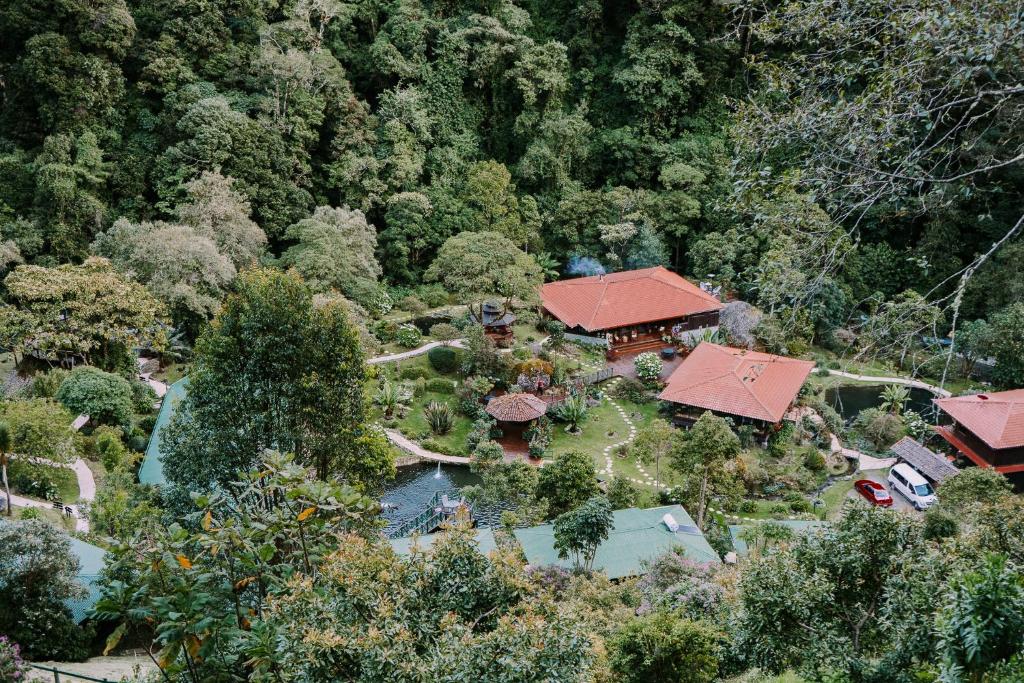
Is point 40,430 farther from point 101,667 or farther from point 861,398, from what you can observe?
point 861,398

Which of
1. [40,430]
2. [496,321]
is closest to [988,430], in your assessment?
[496,321]

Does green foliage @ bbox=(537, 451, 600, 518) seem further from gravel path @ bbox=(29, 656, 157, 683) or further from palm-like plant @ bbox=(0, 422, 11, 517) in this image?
palm-like plant @ bbox=(0, 422, 11, 517)

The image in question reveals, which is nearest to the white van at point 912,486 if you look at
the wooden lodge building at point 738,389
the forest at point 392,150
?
the wooden lodge building at point 738,389

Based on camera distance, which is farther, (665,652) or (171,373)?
(171,373)

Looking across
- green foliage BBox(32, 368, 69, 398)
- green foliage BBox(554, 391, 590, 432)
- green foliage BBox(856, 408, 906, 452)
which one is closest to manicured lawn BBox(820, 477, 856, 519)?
green foliage BBox(856, 408, 906, 452)

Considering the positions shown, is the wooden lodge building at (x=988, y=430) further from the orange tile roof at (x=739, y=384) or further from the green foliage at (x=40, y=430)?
the green foliage at (x=40, y=430)
